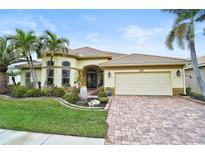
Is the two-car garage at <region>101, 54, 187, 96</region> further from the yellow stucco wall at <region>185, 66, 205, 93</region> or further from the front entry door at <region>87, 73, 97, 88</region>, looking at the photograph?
the front entry door at <region>87, 73, 97, 88</region>

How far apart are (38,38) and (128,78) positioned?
9.78m

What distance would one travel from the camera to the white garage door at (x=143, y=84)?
1314 centimetres

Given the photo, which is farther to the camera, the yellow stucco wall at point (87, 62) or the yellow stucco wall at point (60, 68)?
the yellow stucco wall at point (87, 62)

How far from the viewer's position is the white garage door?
13.1 metres

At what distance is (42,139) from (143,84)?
11.1 m

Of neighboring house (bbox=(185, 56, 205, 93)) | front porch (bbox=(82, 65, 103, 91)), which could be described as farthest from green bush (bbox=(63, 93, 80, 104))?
neighboring house (bbox=(185, 56, 205, 93))

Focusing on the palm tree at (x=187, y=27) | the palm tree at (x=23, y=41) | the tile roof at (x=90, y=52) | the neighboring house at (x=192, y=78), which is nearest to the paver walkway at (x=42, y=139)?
the palm tree at (x=187, y=27)

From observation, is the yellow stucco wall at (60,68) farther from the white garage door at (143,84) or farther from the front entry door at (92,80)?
the white garage door at (143,84)

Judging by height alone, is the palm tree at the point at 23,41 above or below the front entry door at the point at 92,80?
above

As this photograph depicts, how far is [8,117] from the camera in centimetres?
596

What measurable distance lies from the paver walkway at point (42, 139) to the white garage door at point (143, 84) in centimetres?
1005

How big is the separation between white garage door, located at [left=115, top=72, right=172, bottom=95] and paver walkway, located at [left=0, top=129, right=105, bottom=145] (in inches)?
396
